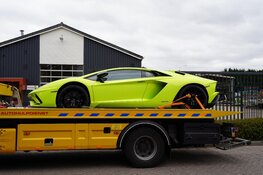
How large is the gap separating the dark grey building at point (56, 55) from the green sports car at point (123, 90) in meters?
18.4

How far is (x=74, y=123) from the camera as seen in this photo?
7.77 meters

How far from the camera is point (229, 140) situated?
8594 millimetres

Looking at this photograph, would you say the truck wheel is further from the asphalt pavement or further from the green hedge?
the green hedge

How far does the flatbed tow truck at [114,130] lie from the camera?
751 centimetres

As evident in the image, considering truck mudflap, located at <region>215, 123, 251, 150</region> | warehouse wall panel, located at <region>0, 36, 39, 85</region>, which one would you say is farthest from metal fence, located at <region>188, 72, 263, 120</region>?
A: warehouse wall panel, located at <region>0, 36, 39, 85</region>

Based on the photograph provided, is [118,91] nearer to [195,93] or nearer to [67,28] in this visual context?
[195,93]

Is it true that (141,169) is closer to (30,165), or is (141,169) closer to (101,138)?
(101,138)

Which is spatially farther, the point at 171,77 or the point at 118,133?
the point at 171,77

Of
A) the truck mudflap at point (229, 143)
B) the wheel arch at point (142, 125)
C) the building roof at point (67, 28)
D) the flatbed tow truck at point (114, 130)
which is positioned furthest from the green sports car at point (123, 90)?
the building roof at point (67, 28)

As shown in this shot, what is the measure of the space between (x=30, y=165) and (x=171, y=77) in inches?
149

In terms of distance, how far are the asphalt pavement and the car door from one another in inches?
56.0

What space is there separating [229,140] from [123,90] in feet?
9.18

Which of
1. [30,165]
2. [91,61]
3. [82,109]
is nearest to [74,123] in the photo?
[82,109]

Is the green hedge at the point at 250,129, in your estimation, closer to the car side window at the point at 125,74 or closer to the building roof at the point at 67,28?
the car side window at the point at 125,74
